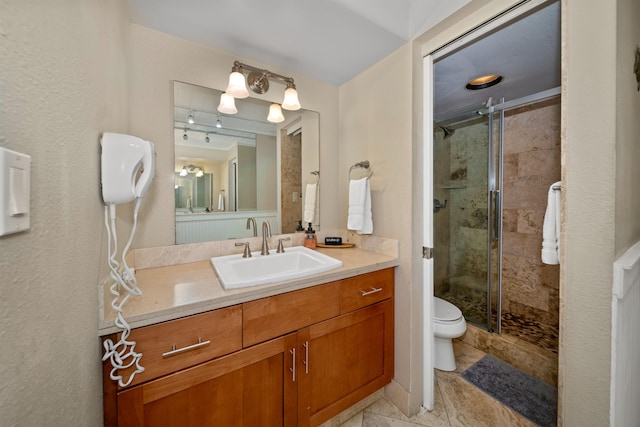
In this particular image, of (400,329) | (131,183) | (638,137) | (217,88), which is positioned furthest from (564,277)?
(217,88)

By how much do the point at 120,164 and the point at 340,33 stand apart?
1205mm

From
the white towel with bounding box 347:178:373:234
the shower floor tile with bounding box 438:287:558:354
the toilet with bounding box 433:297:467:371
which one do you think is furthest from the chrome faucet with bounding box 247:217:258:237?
the shower floor tile with bounding box 438:287:558:354

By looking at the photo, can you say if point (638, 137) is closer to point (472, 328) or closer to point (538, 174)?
point (538, 174)

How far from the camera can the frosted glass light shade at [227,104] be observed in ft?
4.68

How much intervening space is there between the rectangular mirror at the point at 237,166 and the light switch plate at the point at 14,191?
0.98 meters

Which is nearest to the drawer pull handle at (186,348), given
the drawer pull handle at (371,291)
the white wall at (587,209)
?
the drawer pull handle at (371,291)

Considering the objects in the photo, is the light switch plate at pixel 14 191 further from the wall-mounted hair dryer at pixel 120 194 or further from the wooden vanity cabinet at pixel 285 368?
the wooden vanity cabinet at pixel 285 368

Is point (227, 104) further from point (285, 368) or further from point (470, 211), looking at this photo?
point (470, 211)

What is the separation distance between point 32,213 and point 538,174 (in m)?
2.76

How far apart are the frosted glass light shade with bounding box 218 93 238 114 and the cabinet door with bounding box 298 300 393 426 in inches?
51.3

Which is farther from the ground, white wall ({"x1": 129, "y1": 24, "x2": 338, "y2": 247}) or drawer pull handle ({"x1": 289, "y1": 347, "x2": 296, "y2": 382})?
white wall ({"x1": 129, "y1": 24, "x2": 338, "y2": 247})

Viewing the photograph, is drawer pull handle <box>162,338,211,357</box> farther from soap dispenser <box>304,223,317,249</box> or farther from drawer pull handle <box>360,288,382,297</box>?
soap dispenser <box>304,223,317,249</box>

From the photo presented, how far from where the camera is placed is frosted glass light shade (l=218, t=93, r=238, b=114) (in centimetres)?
143

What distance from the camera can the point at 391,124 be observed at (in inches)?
56.9
